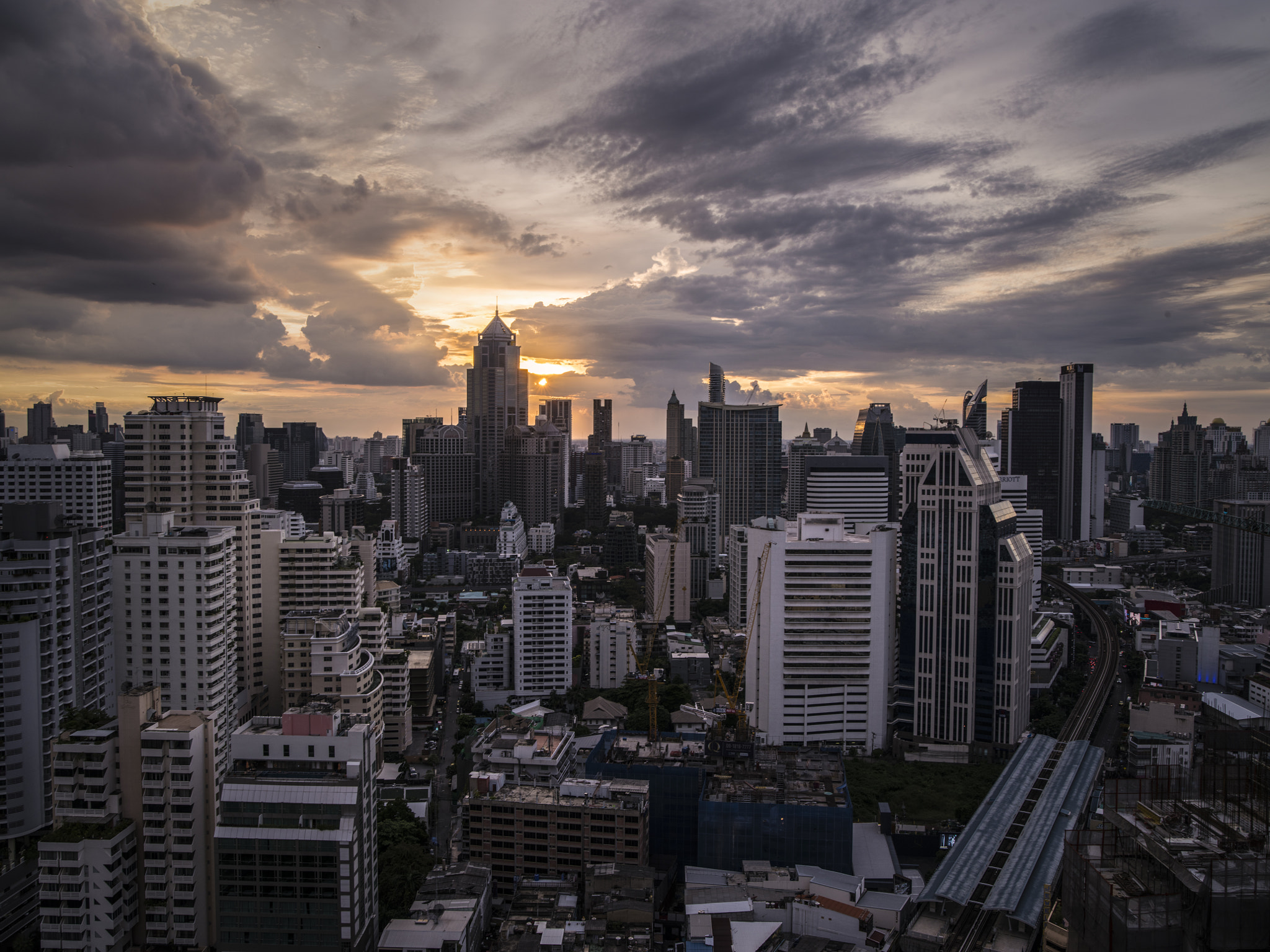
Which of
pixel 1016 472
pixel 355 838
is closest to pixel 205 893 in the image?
pixel 355 838

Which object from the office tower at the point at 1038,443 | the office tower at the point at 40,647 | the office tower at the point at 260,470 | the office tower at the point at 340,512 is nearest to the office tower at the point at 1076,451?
the office tower at the point at 1038,443

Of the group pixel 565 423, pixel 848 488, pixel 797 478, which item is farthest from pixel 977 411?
pixel 565 423

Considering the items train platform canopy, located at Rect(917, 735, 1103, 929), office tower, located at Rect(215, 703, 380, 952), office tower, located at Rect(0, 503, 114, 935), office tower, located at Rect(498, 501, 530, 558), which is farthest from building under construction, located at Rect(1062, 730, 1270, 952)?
office tower, located at Rect(498, 501, 530, 558)

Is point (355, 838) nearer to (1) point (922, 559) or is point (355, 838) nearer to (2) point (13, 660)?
(2) point (13, 660)

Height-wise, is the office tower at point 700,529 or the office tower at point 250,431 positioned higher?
the office tower at point 250,431

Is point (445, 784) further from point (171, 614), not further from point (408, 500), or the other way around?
point (408, 500)

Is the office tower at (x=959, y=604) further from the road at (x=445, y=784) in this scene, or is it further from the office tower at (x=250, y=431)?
the office tower at (x=250, y=431)

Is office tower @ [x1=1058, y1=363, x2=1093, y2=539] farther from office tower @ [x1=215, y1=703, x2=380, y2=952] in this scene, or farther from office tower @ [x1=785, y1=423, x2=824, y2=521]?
office tower @ [x1=215, y1=703, x2=380, y2=952]

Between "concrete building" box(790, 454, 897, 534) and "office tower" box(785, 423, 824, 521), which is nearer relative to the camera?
"concrete building" box(790, 454, 897, 534)
